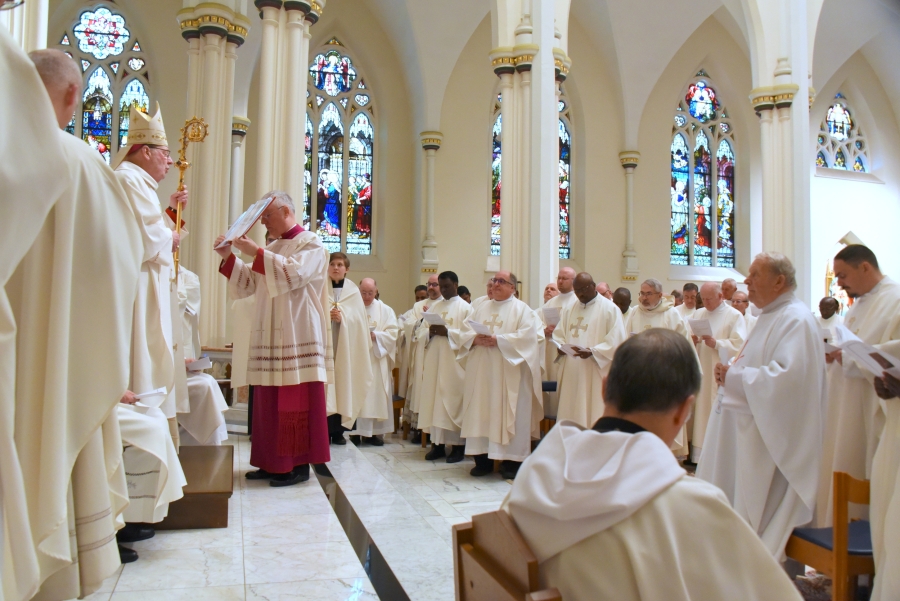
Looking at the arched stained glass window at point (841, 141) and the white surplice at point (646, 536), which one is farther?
the arched stained glass window at point (841, 141)

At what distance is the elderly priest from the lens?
17.6ft

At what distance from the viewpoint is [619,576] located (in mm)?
1524

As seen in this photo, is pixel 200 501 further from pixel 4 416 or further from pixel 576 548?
pixel 576 548

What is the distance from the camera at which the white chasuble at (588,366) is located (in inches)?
268

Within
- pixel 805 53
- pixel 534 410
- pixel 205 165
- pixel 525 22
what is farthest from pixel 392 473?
pixel 805 53

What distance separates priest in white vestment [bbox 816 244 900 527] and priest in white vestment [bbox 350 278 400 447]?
456cm

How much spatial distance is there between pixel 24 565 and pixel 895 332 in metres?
3.99

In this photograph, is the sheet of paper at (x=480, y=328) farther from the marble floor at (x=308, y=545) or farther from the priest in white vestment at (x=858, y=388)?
the priest in white vestment at (x=858, y=388)

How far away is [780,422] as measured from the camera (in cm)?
369

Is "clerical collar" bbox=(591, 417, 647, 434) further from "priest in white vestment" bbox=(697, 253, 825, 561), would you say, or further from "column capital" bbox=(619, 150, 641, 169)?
"column capital" bbox=(619, 150, 641, 169)

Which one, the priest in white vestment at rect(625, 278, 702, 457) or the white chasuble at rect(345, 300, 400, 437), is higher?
the priest in white vestment at rect(625, 278, 702, 457)

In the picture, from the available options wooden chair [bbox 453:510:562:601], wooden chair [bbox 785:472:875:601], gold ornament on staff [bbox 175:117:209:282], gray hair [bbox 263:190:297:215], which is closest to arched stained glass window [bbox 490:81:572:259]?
gold ornament on staff [bbox 175:117:209:282]

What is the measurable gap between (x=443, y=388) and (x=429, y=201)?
8.42 metres

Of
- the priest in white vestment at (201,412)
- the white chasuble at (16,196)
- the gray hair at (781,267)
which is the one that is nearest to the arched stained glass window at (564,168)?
the priest in white vestment at (201,412)
